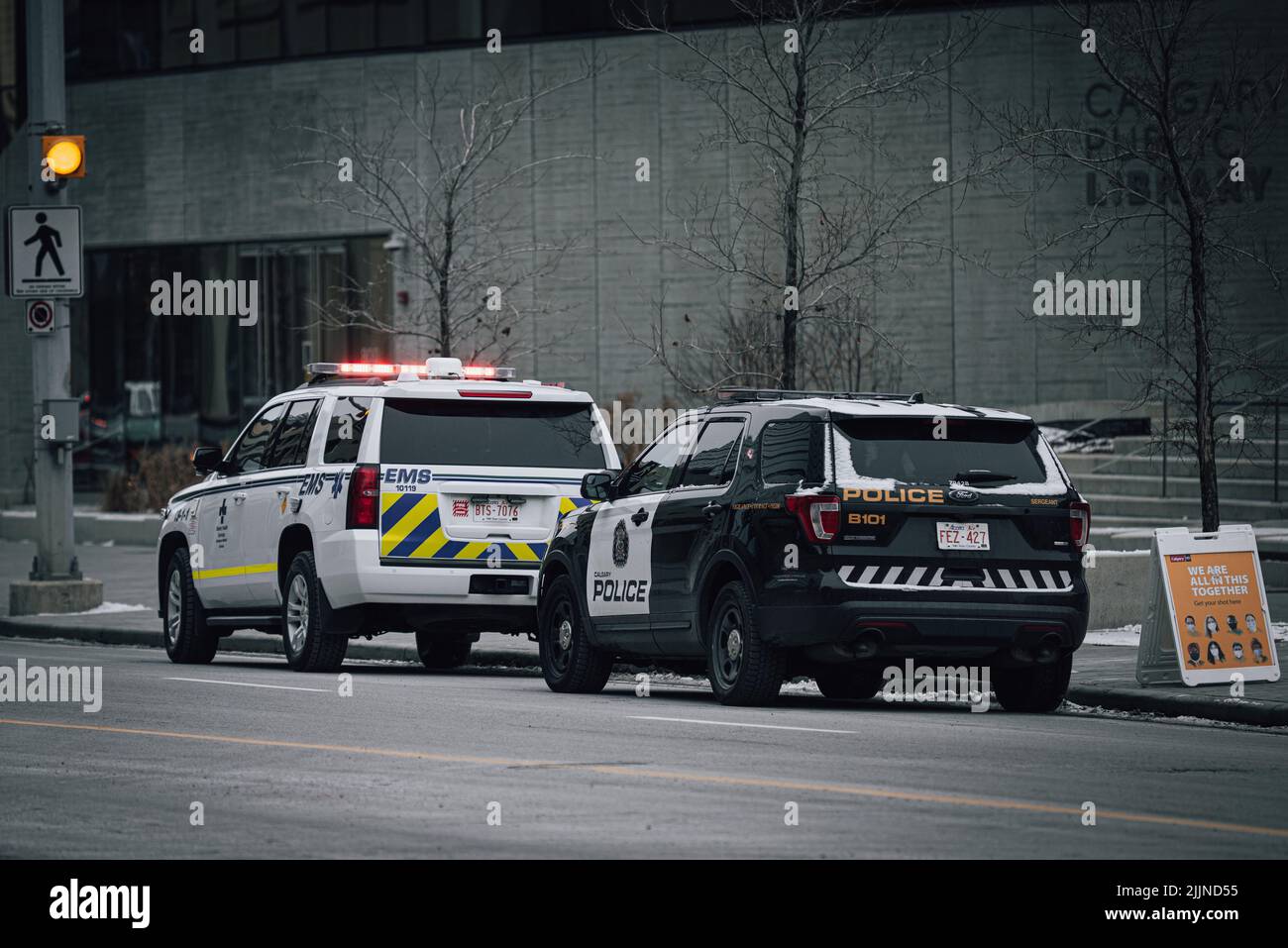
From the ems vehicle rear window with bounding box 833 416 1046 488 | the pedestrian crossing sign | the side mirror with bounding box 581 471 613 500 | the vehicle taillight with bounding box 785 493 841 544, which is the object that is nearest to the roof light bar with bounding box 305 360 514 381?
the side mirror with bounding box 581 471 613 500

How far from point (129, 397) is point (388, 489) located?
3137 centimetres

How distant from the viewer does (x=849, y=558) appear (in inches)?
510

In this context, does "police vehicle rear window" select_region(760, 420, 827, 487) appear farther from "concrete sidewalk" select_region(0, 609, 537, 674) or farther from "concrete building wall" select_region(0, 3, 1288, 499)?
"concrete building wall" select_region(0, 3, 1288, 499)

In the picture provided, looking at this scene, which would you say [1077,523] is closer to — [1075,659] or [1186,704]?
[1186,704]

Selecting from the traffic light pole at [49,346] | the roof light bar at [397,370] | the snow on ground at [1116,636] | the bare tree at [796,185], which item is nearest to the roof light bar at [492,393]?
the roof light bar at [397,370]

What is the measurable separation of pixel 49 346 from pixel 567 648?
29.8ft

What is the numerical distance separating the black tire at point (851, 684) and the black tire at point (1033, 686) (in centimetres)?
114

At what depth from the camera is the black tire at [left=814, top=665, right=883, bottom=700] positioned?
49.5 feet

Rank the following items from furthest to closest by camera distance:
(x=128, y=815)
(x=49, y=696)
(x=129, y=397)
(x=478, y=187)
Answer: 1. (x=129, y=397)
2. (x=478, y=187)
3. (x=49, y=696)
4. (x=128, y=815)

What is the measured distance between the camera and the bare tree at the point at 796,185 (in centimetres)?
A: 1989

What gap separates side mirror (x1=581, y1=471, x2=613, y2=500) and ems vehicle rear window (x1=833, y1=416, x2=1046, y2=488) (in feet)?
7.87

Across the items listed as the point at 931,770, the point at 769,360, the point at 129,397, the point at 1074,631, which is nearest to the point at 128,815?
the point at 931,770

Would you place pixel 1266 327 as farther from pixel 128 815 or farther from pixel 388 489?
pixel 128 815

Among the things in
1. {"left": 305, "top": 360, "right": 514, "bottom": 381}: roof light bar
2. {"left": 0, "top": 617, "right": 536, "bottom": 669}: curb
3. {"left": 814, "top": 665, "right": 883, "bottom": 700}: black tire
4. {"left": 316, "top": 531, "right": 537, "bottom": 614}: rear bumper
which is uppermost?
{"left": 305, "top": 360, "right": 514, "bottom": 381}: roof light bar
